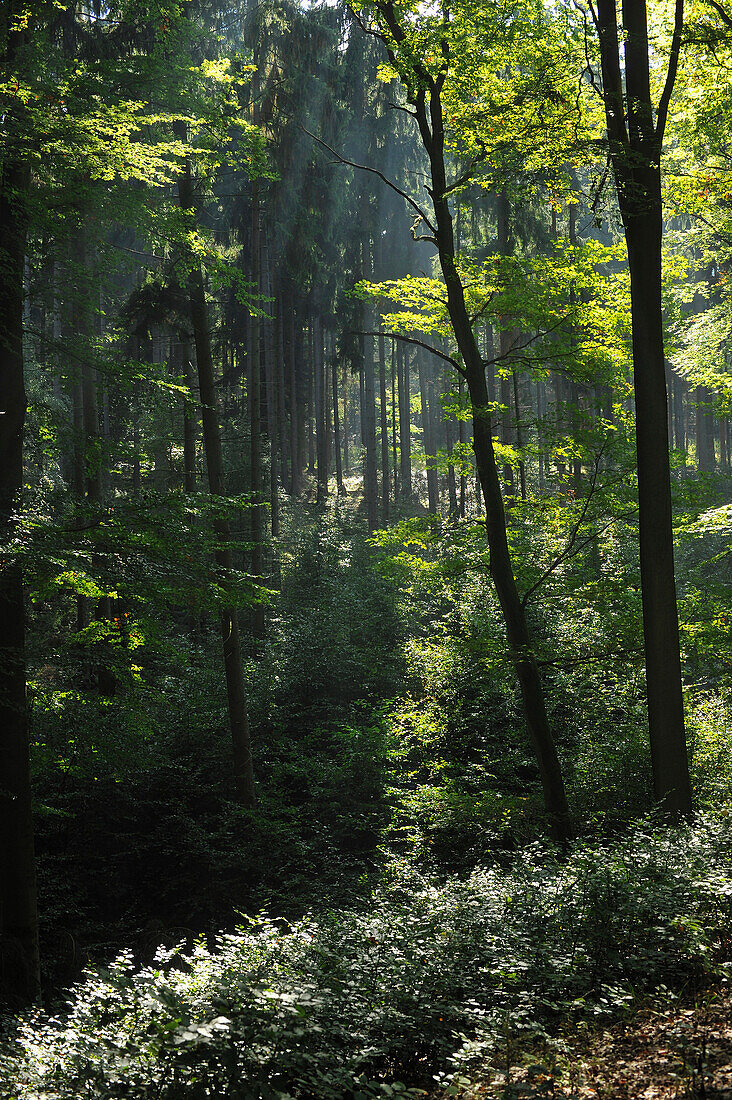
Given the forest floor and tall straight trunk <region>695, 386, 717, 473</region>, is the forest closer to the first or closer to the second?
the forest floor

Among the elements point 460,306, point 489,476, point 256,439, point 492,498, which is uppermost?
point 460,306

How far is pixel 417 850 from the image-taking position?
959 cm

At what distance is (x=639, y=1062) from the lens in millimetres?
3666

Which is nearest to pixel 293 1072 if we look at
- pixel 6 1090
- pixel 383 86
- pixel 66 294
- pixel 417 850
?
pixel 6 1090

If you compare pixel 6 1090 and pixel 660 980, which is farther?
pixel 660 980

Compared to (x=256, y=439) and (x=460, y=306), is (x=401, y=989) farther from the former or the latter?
(x=256, y=439)

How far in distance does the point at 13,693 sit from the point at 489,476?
548 centimetres

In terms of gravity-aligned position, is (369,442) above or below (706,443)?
above

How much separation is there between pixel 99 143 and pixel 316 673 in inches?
408

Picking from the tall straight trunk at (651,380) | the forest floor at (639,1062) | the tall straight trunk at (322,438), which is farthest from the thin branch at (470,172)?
the tall straight trunk at (322,438)

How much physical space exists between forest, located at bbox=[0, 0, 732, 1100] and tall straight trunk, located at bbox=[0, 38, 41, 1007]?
0.12 ft

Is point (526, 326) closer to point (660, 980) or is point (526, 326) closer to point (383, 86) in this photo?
point (660, 980)

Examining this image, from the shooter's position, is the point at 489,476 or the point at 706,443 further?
the point at 706,443

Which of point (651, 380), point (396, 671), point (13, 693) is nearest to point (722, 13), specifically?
point (651, 380)
